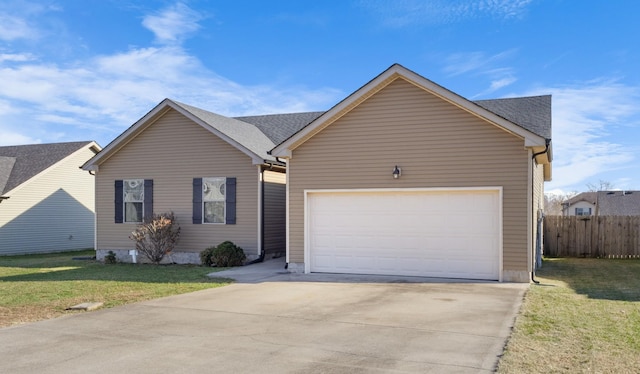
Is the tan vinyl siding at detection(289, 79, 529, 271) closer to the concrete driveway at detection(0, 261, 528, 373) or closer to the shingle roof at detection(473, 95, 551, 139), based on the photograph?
the shingle roof at detection(473, 95, 551, 139)

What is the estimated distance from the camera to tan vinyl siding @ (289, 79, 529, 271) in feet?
40.7

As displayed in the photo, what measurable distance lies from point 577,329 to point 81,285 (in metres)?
10.1

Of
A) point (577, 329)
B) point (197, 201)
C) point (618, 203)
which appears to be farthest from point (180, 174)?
point (618, 203)

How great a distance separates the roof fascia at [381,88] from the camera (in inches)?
476

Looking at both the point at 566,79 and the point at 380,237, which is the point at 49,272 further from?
the point at 566,79

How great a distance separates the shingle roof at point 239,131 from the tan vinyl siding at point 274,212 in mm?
858

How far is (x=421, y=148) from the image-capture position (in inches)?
521

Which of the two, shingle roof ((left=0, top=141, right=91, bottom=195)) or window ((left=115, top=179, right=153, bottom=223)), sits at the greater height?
shingle roof ((left=0, top=141, right=91, bottom=195))

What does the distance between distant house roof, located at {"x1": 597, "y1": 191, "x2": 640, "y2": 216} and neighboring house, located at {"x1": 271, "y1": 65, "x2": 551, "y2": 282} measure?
3693cm

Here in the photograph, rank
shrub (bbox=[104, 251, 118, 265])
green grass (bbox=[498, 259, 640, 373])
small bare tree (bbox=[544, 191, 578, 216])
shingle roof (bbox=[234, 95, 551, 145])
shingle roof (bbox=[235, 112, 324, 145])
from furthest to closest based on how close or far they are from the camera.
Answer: small bare tree (bbox=[544, 191, 578, 216]) < shingle roof (bbox=[235, 112, 324, 145]) < shrub (bbox=[104, 251, 118, 265]) < shingle roof (bbox=[234, 95, 551, 145]) < green grass (bbox=[498, 259, 640, 373])

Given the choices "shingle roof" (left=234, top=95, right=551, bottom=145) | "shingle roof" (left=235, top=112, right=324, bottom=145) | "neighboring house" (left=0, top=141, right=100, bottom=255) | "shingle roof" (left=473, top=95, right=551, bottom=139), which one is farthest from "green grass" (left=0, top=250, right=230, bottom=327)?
"shingle roof" (left=473, top=95, right=551, bottom=139)

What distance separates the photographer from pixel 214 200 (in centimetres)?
1736

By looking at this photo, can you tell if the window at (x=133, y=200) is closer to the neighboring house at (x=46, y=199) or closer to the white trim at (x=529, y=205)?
the neighboring house at (x=46, y=199)

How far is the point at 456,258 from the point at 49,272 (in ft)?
36.7
